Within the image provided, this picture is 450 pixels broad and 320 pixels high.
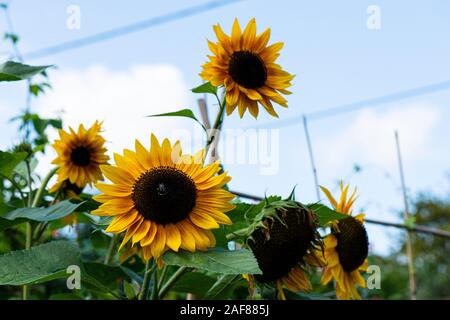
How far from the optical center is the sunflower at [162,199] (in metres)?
0.73

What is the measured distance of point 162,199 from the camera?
74 centimetres

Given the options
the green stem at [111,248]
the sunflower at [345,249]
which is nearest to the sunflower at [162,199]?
the sunflower at [345,249]

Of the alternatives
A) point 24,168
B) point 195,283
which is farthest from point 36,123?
point 195,283

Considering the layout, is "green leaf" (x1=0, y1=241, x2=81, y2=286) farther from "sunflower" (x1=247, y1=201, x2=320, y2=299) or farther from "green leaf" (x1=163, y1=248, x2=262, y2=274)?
"sunflower" (x1=247, y1=201, x2=320, y2=299)

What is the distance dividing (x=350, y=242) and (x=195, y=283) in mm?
243

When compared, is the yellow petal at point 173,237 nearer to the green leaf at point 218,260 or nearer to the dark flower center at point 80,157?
the green leaf at point 218,260

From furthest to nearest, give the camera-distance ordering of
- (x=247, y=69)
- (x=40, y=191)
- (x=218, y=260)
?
1. (x=40, y=191)
2. (x=247, y=69)
3. (x=218, y=260)

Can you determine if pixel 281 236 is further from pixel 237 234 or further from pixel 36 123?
pixel 36 123

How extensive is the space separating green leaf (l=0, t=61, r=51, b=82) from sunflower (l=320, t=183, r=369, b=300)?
447mm

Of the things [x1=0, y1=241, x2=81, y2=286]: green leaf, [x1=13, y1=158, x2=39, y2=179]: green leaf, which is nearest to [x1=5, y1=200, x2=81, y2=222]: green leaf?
[x1=0, y1=241, x2=81, y2=286]: green leaf

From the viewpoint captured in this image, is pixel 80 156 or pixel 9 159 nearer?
pixel 9 159

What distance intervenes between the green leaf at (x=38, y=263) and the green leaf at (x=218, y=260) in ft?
0.47
